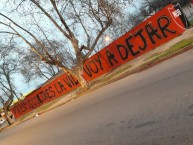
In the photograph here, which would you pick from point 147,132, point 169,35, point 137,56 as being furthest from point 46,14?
point 147,132

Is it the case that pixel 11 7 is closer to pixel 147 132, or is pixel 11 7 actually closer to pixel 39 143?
pixel 39 143

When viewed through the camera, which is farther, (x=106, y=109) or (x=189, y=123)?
(x=106, y=109)

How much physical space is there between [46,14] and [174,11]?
877 centimetres

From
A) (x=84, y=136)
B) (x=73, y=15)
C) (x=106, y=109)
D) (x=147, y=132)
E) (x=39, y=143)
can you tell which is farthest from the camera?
(x=73, y=15)

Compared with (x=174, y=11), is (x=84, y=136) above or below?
below

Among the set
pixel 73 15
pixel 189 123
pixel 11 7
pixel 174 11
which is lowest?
pixel 189 123

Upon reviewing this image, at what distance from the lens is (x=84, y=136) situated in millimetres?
8844

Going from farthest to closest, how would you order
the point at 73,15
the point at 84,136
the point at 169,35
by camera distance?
the point at 73,15
the point at 169,35
the point at 84,136

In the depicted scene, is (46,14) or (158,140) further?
(46,14)

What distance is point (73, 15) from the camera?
78.9ft

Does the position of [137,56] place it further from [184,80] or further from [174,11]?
[184,80]

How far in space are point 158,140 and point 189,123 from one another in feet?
2.12

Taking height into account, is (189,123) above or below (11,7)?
below

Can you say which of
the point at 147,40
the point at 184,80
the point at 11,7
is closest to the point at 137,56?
the point at 147,40
